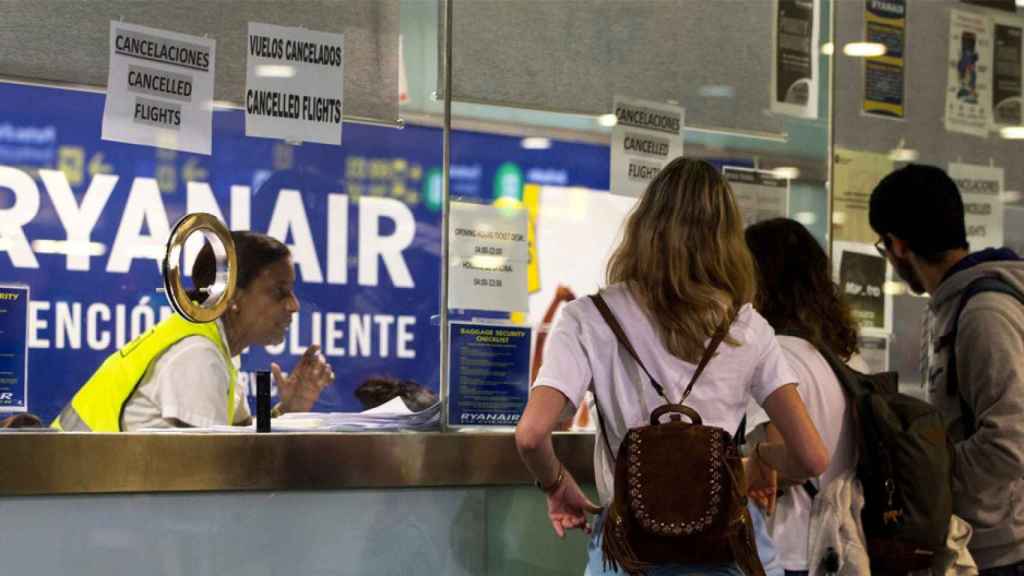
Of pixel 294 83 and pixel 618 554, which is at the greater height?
pixel 294 83

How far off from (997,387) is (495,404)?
4.26 ft

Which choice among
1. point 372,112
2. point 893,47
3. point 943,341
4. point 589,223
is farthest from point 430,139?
point 893,47

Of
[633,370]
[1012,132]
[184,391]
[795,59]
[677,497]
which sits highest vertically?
[795,59]

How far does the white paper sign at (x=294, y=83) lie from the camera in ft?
13.1

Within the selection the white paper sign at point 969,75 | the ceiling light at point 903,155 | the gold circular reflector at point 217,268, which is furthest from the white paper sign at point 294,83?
the white paper sign at point 969,75

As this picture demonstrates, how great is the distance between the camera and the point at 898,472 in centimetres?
352

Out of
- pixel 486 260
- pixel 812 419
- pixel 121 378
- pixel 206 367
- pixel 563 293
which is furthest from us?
pixel 563 293

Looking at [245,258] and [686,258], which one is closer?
[686,258]

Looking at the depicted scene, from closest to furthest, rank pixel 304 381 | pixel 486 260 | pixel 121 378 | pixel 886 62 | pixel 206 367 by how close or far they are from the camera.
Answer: pixel 121 378 < pixel 206 367 < pixel 304 381 < pixel 486 260 < pixel 886 62

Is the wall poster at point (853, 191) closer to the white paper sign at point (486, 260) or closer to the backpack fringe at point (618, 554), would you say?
the white paper sign at point (486, 260)

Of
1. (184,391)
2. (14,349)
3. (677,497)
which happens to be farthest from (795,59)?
(14,349)

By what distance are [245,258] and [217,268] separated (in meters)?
0.09

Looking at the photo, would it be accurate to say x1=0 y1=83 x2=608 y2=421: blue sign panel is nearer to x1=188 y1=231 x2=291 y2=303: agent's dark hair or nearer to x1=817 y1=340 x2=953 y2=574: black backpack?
x1=188 y1=231 x2=291 y2=303: agent's dark hair

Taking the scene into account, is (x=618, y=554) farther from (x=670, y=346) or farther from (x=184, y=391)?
(x=184, y=391)
